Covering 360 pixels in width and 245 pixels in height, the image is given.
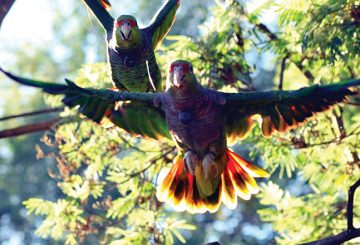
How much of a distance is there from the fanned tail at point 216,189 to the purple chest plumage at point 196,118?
352mm

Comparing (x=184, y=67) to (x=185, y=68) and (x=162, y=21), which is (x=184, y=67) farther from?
(x=162, y=21)

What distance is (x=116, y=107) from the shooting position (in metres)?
4.59

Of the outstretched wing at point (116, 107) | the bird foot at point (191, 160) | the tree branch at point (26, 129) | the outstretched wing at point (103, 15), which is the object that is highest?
the outstretched wing at point (103, 15)

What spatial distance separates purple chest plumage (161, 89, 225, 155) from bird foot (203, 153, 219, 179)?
7cm

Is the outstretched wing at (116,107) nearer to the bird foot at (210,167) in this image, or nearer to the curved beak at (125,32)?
the bird foot at (210,167)

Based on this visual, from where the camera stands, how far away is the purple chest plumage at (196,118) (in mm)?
4414

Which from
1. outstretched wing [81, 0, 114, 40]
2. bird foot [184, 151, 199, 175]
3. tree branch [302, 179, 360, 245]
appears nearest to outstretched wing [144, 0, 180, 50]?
outstretched wing [81, 0, 114, 40]

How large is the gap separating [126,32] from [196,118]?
2.72 feet

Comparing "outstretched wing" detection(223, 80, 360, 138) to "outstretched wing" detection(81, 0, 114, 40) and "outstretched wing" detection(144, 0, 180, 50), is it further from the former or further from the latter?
"outstretched wing" detection(81, 0, 114, 40)

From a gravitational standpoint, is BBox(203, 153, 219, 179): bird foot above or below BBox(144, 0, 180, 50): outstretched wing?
below

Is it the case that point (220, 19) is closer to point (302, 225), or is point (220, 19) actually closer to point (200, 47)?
point (200, 47)

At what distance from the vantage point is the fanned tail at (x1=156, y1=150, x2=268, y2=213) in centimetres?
Result: 492

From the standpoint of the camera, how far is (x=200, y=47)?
229 inches

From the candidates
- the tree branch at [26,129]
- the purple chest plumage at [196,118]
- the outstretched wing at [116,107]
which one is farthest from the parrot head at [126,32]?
the tree branch at [26,129]
